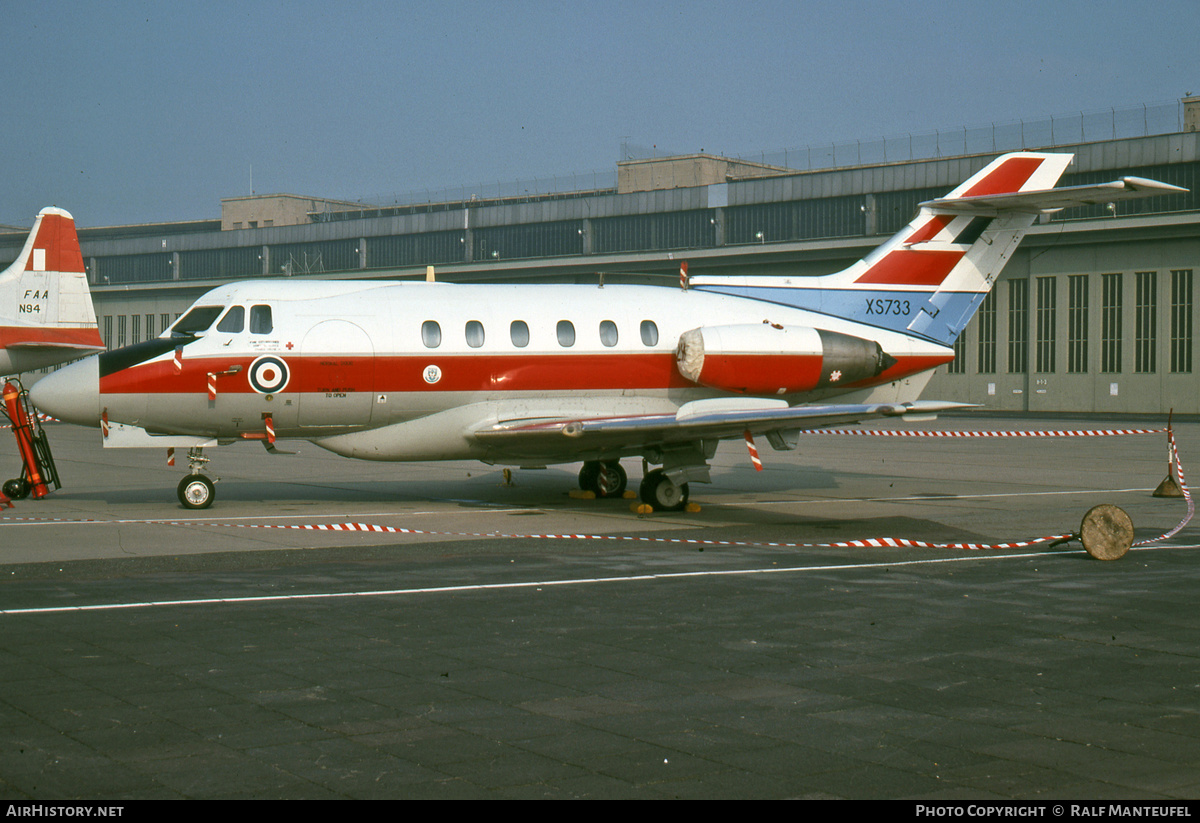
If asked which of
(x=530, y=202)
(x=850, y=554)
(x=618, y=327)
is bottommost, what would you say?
(x=850, y=554)

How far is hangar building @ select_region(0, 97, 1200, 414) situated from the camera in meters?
53.5

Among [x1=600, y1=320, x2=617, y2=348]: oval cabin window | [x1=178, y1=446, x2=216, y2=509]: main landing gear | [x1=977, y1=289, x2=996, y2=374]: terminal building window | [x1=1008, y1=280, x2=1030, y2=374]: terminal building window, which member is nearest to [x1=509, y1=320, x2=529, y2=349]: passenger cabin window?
[x1=600, y1=320, x2=617, y2=348]: oval cabin window

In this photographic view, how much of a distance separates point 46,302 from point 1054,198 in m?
27.1

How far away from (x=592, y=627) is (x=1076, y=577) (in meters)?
5.51

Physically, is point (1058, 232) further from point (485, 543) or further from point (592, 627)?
point (592, 627)

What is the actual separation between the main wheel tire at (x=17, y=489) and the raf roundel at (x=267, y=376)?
18.0ft

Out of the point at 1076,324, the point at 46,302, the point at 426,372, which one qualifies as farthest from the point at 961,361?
the point at 426,372

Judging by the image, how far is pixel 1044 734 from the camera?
6.61 m

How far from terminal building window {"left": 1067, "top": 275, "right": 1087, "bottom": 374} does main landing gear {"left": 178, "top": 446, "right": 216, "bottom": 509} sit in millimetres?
47801

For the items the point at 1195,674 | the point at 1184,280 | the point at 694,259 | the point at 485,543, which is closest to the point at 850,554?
the point at 485,543

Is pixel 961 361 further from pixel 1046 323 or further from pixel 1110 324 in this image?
pixel 1110 324

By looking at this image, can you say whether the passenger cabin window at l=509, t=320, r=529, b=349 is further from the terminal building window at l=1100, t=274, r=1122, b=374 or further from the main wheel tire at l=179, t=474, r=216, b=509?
the terminal building window at l=1100, t=274, r=1122, b=374

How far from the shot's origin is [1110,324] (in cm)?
5519

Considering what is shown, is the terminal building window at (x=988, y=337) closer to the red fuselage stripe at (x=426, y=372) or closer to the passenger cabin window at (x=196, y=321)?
the red fuselage stripe at (x=426, y=372)
